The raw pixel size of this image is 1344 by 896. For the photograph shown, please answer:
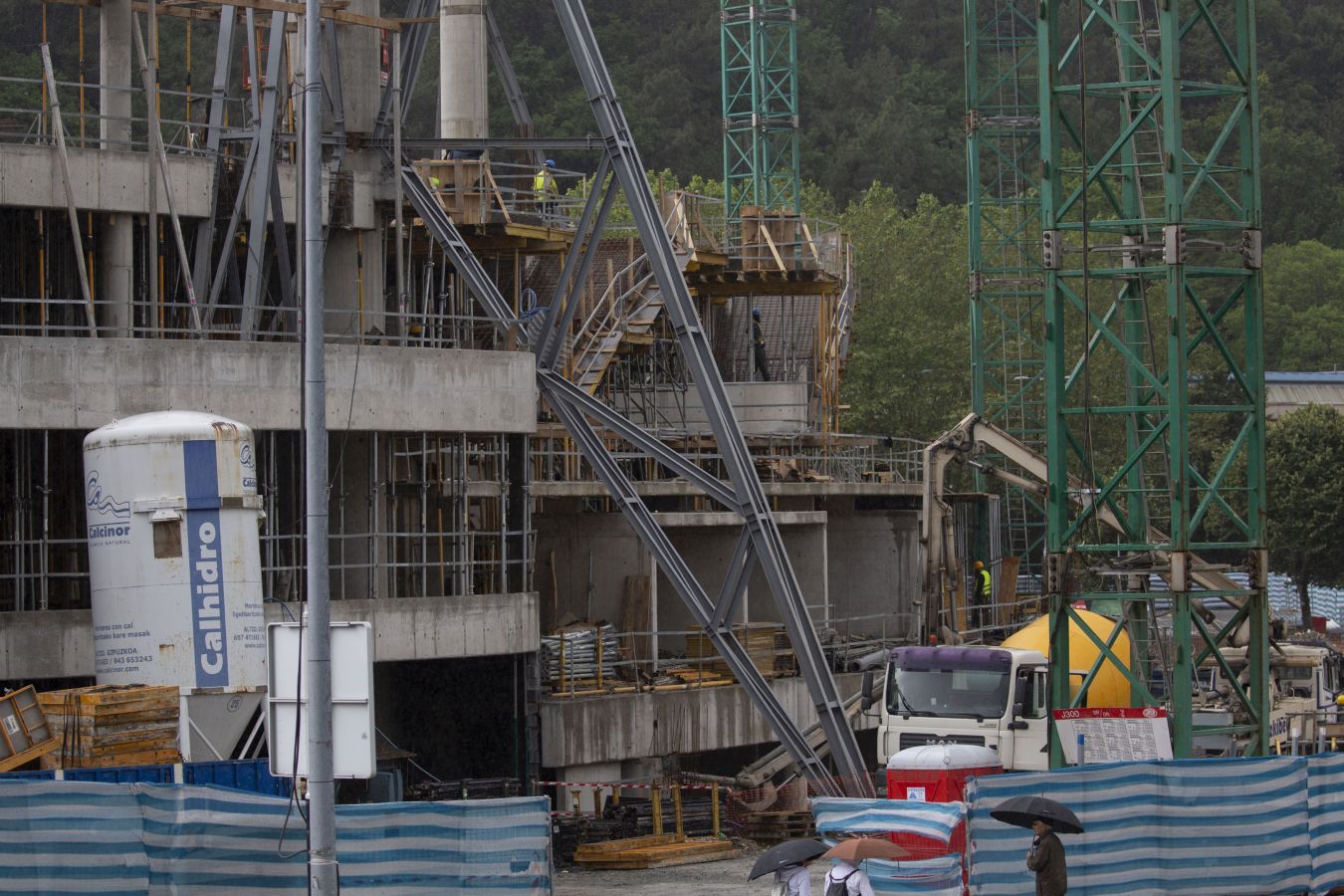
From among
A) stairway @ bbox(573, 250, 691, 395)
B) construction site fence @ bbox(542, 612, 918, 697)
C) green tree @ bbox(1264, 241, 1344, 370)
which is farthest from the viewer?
green tree @ bbox(1264, 241, 1344, 370)

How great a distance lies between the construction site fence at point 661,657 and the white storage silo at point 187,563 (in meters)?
9.74

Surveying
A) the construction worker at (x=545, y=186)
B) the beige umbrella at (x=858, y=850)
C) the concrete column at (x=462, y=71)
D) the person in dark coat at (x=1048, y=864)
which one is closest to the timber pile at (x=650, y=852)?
the person in dark coat at (x=1048, y=864)

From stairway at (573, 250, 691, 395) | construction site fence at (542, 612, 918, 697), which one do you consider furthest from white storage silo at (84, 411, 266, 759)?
stairway at (573, 250, 691, 395)

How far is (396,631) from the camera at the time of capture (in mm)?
31484

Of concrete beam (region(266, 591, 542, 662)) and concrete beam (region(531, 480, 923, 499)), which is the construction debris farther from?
concrete beam (region(531, 480, 923, 499))

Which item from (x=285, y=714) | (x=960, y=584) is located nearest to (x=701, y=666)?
(x=960, y=584)

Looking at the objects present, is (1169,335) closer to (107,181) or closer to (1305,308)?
(107,181)

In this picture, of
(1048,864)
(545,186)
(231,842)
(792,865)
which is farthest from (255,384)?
(792,865)

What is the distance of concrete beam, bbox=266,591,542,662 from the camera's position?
31.2 meters

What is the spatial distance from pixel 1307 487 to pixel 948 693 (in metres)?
54.0

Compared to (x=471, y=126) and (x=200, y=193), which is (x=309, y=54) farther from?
(x=471, y=126)

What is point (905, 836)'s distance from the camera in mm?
A: 20969

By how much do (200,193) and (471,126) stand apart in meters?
15.5

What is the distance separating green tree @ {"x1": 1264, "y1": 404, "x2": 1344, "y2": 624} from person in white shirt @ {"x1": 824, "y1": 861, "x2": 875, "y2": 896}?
216 ft
